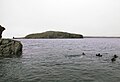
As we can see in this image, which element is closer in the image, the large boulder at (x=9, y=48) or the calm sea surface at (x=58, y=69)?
the calm sea surface at (x=58, y=69)

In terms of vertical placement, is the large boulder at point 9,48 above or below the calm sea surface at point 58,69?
above

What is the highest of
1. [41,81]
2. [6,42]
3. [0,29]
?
[0,29]

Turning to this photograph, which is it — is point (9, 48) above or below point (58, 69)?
above

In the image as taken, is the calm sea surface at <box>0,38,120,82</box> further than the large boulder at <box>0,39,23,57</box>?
No

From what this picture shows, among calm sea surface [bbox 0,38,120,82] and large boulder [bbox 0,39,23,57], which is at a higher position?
large boulder [bbox 0,39,23,57]

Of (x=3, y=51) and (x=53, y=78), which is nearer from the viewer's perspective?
(x=53, y=78)

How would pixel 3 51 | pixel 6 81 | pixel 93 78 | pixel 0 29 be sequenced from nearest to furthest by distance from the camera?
pixel 6 81, pixel 93 78, pixel 3 51, pixel 0 29

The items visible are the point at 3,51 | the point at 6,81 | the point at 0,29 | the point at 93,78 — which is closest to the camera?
the point at 6,81

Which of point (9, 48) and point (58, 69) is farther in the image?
point (9, 48)

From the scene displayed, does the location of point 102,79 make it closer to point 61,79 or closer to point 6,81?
point 61,79

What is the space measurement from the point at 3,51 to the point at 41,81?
24623mm

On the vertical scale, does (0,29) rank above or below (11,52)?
above

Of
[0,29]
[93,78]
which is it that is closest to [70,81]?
[93,78]

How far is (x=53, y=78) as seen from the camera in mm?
18141
